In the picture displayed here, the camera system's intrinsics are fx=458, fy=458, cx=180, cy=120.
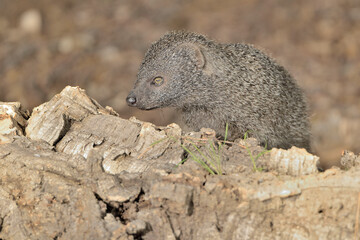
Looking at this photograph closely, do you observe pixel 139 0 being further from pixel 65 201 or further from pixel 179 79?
pixel 65 201

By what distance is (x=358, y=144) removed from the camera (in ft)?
17.6

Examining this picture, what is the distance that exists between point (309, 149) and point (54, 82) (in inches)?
150

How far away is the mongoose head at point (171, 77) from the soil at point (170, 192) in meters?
1.24

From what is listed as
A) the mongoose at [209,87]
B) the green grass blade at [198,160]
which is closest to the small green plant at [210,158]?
the green grass blade at [198,160]

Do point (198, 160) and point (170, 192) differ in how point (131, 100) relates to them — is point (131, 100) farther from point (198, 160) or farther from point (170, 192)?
point (170, 192)

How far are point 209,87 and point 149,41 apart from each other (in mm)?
3729

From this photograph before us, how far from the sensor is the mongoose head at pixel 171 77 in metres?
3.70

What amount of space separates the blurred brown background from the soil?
10.7 feet

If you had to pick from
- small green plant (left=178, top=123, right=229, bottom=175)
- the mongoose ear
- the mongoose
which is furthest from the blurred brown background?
small green plant (left=178, top=123, right=229, bottom=175)

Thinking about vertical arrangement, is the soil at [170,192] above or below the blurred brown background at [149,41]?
below

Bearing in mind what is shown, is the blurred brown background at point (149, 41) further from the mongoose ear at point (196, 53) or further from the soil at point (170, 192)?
the soil at point (170, 192)

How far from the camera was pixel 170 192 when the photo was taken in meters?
2.04

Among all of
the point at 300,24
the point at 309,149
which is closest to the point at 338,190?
the point at 309,149

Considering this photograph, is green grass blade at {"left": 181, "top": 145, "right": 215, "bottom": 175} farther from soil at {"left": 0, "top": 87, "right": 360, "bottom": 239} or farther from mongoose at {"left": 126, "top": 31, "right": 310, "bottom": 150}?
mongoose at {"left": 126, "top": 31, "right": 310, "bottom": 150}
